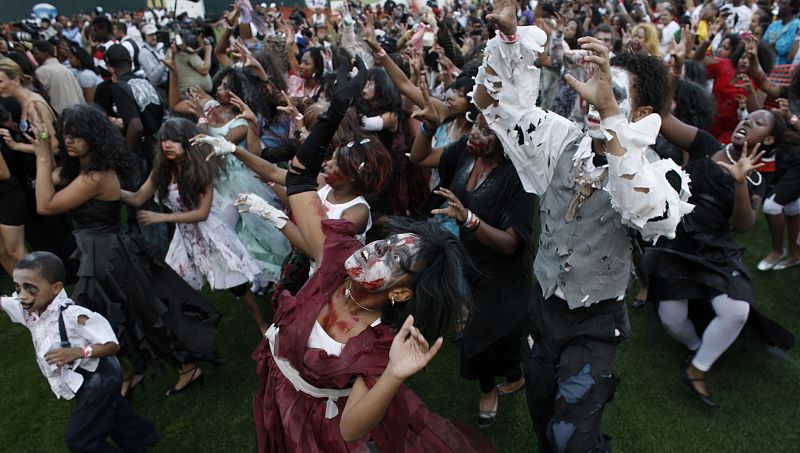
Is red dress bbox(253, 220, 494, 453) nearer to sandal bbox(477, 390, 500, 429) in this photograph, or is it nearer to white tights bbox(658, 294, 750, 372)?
sandal bbox(477, 390, 500, 429)

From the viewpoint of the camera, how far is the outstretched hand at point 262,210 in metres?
2.85

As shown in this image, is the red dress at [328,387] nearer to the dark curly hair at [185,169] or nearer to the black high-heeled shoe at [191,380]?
the black high-heeled shoe at [191,380]

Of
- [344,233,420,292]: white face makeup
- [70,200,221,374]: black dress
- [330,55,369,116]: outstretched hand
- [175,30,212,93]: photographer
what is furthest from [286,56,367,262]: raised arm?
[175,30,212,93]: photographer

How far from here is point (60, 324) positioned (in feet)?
9.19

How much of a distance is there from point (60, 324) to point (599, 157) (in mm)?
2584

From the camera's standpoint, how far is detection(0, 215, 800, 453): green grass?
3344mm

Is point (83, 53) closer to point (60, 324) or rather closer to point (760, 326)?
point (60, 324)

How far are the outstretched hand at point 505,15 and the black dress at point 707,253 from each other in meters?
1.62

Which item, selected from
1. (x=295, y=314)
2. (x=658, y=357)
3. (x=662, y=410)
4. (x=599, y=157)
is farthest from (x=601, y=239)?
(x=658, y=357)

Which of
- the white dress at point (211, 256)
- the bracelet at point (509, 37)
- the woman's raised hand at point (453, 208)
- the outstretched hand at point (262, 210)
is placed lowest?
the white dress at point (211, 256)

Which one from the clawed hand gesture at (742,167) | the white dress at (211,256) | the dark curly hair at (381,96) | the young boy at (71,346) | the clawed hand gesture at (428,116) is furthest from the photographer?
the dark curly hair at (381,96)

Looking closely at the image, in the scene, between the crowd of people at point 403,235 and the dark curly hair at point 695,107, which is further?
the dark curly hair at point 695,107

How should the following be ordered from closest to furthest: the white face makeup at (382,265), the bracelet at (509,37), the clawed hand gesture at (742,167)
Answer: the white face makeup at (382,265) < the bracelet at (509,37) < the clawed hand gesture at (742,167)

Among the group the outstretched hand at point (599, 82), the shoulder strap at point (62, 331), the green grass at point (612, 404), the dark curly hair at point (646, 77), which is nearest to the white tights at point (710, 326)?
the green grass at point (612, 404)
